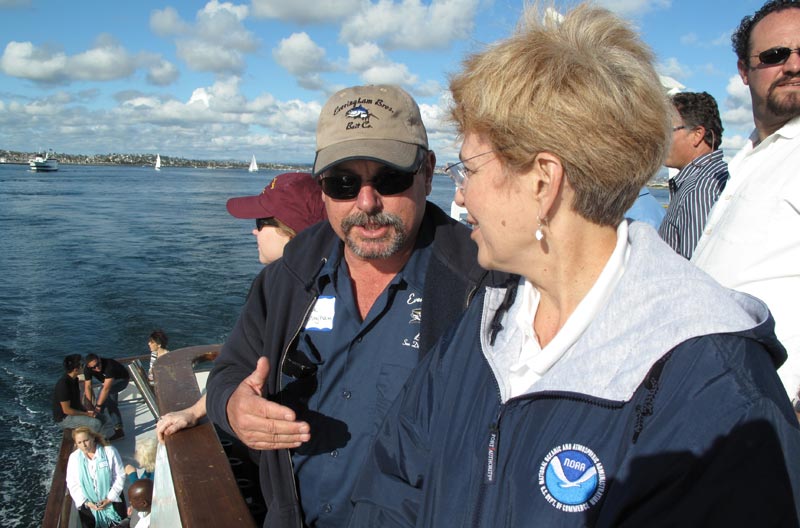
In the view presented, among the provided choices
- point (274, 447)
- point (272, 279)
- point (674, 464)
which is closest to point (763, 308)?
point (674, 464)

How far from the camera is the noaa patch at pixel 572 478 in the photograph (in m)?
0.97

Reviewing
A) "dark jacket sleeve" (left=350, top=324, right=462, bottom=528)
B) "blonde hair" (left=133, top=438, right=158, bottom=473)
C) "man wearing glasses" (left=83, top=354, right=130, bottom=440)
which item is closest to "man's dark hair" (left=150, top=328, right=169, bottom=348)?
"man wearing glasses" (left=83, top=354, right=130, bottom=440)

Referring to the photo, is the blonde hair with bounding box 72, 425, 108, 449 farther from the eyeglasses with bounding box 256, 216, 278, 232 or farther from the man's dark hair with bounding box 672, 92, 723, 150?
the man's dark hair with bounding box 672, 92, 723, 150

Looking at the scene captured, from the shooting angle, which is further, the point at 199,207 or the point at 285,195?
the point at 199,207

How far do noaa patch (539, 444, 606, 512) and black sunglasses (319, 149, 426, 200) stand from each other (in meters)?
1.22

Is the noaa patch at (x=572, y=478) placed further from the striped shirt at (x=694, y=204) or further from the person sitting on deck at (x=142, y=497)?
the person sitting on deck at (x=142, y=497)

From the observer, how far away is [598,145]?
112 cm

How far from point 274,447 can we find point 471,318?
0.74 meters

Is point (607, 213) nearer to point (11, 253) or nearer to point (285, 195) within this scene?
point (285, 195)

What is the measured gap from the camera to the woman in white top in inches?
249

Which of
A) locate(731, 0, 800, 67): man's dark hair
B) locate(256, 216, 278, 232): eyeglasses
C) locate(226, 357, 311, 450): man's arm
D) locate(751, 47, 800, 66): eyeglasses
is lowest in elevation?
locate(226, 357, 311, 450): man's arm

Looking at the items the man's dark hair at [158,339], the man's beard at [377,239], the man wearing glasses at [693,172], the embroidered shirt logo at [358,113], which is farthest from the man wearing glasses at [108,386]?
the man wearing glasses at [693,172]

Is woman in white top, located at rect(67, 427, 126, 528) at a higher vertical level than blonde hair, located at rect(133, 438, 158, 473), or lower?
lower

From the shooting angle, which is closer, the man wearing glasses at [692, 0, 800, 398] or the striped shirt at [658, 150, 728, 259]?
the man wearing glasses at [692, 0, 800, 398]
